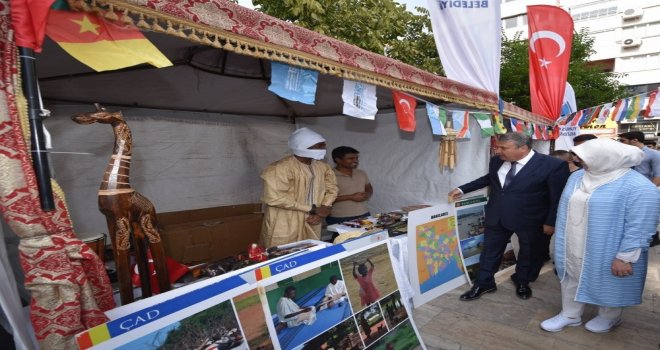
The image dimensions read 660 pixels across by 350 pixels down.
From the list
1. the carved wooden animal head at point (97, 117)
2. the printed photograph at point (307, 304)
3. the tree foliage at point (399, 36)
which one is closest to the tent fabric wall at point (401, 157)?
the printed photograph at point (307, 304)

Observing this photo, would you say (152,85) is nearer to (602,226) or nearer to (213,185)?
(213,185)

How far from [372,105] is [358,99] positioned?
0.15 metres

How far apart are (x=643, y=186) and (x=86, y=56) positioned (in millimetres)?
3204

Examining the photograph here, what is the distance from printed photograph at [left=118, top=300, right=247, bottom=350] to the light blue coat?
2.50 meters

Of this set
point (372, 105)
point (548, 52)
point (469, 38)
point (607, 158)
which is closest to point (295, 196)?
point (372, 105)

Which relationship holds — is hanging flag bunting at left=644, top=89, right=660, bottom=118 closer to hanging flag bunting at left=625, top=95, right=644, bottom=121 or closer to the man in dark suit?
hanging flag bunting at left=625, top=95, right=644, bottom=121

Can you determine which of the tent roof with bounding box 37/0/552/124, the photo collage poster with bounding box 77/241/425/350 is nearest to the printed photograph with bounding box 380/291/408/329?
the photo collage poster with bounding box 77/241/425/350

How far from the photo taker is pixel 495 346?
8.55 feet

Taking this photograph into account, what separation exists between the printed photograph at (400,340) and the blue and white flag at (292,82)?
1.56 metres

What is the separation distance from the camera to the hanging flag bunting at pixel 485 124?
142 inches

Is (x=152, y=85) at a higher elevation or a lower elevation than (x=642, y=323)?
higher

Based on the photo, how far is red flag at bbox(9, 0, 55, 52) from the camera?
108cm

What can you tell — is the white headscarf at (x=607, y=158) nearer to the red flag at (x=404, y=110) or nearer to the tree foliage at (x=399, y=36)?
the red flag at (x=404, y=110)

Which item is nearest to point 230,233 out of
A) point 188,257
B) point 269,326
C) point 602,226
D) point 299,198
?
point 188,257
